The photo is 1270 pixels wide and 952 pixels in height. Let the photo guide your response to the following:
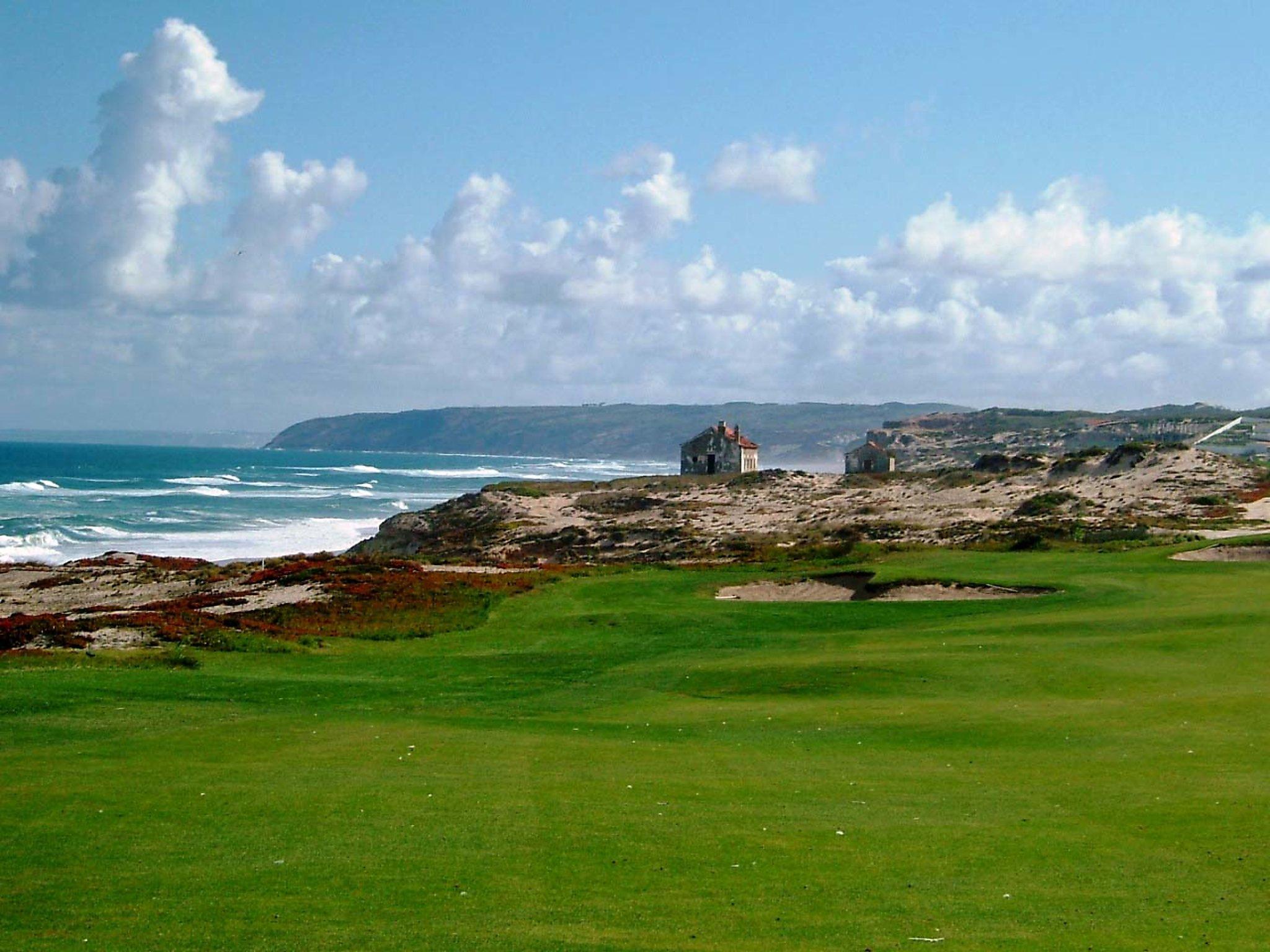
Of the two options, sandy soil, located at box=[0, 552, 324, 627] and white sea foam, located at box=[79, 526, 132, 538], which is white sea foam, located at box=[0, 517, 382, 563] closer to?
white sea foam, located at box=[79, 526, 132, 538]

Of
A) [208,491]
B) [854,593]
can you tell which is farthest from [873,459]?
[208,491]

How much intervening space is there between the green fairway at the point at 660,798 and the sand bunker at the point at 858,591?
858 cm

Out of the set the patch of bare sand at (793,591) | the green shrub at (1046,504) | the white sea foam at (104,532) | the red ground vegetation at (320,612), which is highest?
the green shrub at (1046,504)

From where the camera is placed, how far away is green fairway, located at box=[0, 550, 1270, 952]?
369 inches

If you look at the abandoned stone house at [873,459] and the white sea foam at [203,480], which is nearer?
the abandoned stone house at [873,459]

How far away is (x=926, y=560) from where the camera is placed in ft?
137

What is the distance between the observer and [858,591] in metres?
38.0

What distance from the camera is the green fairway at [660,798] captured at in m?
9.37

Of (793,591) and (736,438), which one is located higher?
(736,438)

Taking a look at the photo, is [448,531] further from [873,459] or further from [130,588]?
[873,459]

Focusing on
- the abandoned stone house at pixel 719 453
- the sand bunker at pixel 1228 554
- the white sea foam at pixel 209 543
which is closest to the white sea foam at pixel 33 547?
the white sea foam at pixel 209 543

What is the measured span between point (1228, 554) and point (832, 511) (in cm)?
3401

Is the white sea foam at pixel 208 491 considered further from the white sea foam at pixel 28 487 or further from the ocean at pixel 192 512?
the white sea foam at pixel 28 487

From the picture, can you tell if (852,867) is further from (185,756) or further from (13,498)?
(13,498)
